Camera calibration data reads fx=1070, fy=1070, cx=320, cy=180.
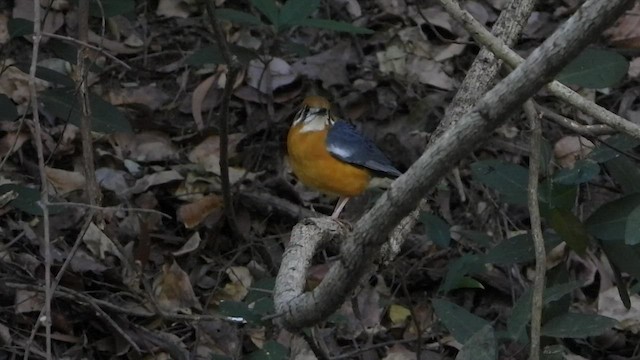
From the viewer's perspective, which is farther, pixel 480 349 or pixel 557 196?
pixel 557 196

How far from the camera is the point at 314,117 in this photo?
5.82 metres

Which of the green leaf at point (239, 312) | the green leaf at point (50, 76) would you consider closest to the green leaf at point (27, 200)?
the green leaf at point (50, 76)

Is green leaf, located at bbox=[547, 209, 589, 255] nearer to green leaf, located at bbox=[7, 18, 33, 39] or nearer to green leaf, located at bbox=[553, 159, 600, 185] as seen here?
green leaf, located at bbox=[553, 159, 600, 185]

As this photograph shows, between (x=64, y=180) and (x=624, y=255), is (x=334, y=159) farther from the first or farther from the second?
(x=624, y=255)

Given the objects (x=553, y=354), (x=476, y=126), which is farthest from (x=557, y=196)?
(x=476, y=126)

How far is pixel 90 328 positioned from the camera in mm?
5414

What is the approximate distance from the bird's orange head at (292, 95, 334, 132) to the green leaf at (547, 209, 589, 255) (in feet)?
5.58

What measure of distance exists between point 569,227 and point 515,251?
0.91ft

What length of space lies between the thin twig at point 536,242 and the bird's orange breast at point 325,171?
1.39 m

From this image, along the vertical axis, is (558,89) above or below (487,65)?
above

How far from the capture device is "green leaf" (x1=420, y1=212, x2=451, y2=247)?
5.28 metres

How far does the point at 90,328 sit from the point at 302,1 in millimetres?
1960

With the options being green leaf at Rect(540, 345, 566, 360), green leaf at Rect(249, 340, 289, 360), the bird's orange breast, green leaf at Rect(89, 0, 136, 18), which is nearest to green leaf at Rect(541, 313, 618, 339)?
green leaf at Rect(540, 345, 566, 360)

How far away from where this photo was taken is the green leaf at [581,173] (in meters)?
4.16
